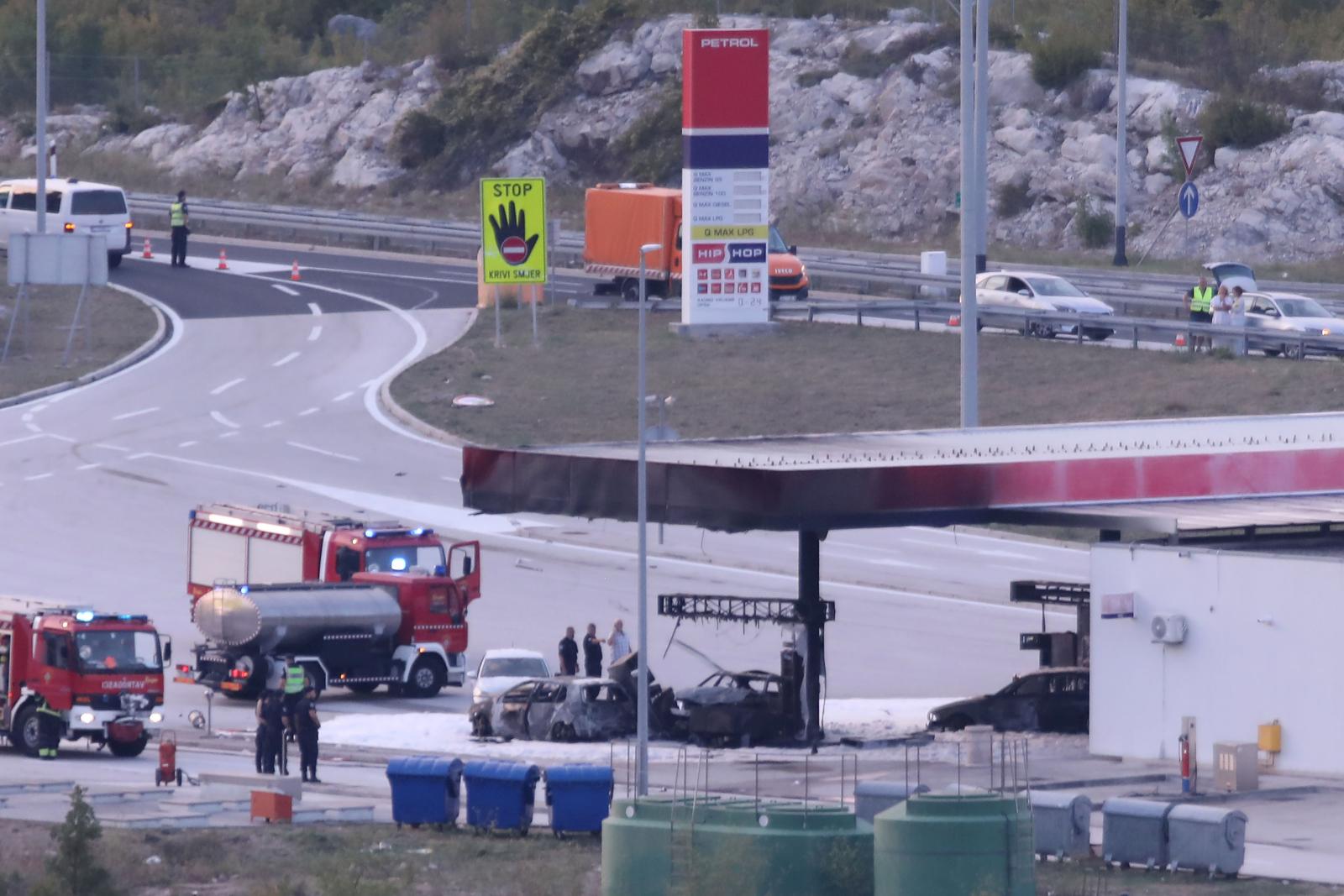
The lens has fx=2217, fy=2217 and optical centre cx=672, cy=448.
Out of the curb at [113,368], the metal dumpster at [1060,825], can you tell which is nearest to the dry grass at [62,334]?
the curb at [113,368]

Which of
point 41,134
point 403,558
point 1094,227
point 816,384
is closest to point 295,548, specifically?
point 403,558

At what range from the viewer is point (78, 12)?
103 metres

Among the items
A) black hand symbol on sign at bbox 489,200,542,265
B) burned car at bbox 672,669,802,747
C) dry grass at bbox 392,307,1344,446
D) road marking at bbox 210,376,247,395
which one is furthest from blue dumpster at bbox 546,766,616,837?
road marking at bbox 210,376,247,395

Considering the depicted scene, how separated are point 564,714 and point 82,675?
19.8ft

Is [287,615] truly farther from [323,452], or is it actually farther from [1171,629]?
[323,452]

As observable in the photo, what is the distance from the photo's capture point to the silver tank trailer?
101 ft

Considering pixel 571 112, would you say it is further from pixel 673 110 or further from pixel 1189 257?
pixel 1189 257

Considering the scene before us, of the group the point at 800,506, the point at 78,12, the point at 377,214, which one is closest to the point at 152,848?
the point at 800,506

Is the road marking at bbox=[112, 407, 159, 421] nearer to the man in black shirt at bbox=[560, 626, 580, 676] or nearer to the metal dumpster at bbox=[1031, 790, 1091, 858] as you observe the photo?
the man in black shirt at bbox=[560, 626, 580, 676]

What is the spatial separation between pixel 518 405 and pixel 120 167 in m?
40.6

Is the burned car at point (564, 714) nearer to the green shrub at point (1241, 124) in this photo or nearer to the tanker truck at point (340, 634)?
the tanker truck at point (340, 634)

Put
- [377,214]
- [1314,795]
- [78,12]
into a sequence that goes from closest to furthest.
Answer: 1. [1314,795]
2. [377,214]
3. [78,12]

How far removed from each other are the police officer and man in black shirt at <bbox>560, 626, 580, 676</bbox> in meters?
6.46

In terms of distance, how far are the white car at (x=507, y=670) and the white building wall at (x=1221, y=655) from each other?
766cm
